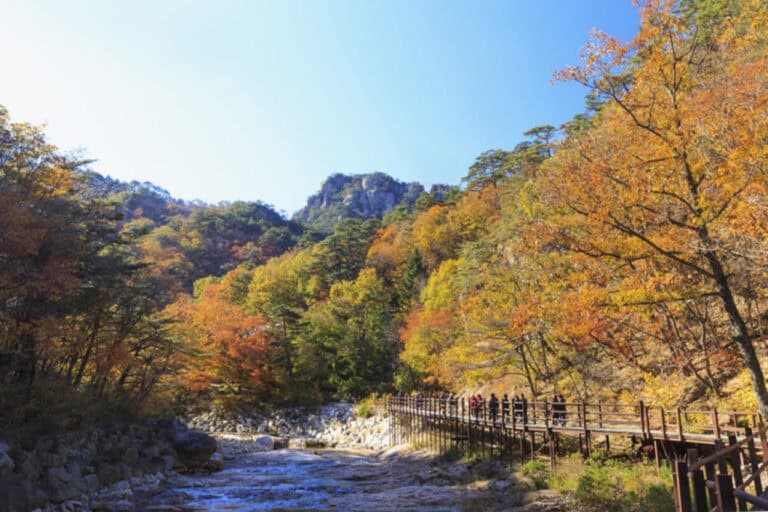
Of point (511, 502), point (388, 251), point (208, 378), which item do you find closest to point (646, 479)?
point (511, 502)

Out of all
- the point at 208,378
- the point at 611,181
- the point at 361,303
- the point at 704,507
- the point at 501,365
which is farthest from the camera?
the point at 361,303

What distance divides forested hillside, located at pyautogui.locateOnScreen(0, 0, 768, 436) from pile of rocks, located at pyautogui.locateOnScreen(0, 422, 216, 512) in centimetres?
202

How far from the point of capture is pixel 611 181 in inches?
473

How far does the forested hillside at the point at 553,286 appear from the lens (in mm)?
11539

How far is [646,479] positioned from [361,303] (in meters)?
42.2

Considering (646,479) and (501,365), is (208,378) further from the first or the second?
(646,479)

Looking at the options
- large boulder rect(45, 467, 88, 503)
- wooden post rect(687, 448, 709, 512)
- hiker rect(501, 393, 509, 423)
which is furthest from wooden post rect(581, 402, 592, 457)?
large boulder rect(45, 467, 88, 503)

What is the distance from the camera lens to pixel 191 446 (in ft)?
86.1

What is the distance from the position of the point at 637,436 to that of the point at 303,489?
12414 mm

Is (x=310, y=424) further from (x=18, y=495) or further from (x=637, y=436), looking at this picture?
(x=637, y=436)

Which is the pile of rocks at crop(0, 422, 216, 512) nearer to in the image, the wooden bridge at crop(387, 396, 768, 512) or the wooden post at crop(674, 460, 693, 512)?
the wooden bridge at crop(387, 396, 768, 512)

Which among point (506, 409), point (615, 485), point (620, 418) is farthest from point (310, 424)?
point (615, 485)

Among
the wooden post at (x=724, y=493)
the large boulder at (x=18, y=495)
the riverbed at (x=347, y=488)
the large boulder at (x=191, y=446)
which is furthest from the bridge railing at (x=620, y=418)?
the large boulder at (x=18, y=495)

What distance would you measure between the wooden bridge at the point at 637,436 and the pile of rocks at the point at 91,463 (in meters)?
13.8
